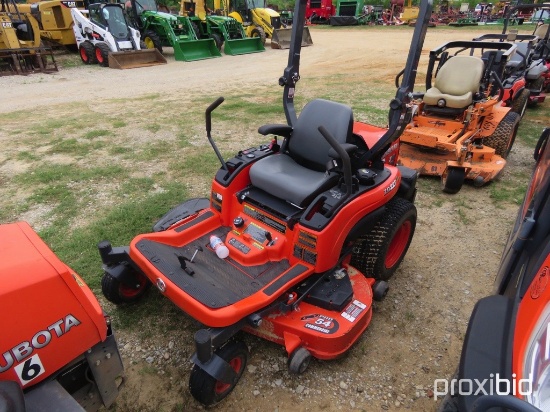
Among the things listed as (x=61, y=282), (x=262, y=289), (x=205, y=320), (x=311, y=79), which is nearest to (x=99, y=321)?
(x=61, y=282)

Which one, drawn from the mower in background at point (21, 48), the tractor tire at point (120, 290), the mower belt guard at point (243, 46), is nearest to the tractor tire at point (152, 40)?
the mower belt guard at point (243, 46)

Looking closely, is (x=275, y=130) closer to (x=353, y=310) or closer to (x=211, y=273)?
(x=211, y=273)

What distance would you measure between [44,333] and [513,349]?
5.57 ft

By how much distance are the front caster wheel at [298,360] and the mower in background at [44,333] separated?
972mm

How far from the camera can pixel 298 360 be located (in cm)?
223

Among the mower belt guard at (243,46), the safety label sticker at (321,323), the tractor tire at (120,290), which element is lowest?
the mower belt guard at (243,46)

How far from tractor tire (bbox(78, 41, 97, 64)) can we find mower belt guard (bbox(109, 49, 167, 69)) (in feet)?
3.02

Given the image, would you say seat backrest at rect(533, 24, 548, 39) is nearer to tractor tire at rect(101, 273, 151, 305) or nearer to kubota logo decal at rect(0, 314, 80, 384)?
tractor tire at rect(101, 273, 151, 305)

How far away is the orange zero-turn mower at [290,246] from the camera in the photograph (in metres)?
2.23

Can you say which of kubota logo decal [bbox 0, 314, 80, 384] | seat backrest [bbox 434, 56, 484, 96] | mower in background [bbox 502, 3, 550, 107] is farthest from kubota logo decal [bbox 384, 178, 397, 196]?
mower in background [bbox 502, 3, 550, 107]

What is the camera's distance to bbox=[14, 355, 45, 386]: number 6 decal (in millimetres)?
1483

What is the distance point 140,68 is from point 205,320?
37.2 ft

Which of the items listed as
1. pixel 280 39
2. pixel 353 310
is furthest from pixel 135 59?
pixel 353 310

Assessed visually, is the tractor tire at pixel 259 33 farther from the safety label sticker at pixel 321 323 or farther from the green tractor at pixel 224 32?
the safety label sticker at pixel 321 323
